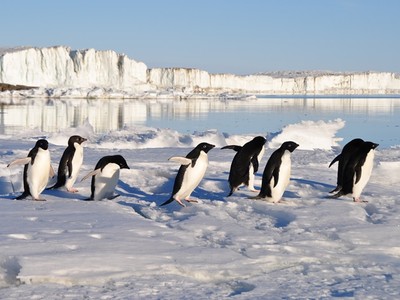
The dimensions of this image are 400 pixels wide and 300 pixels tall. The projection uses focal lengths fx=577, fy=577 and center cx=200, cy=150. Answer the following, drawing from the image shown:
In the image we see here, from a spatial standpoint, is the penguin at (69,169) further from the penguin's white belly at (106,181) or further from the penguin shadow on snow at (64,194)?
the penguin's white belly at (106,181)

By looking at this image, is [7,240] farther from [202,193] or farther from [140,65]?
[140,65]

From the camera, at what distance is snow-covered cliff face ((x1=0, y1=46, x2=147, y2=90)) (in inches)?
2484

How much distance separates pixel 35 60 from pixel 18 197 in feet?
200

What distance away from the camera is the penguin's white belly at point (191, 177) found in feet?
18.7

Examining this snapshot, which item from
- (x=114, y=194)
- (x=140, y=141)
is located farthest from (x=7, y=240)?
(x=140, y=141)

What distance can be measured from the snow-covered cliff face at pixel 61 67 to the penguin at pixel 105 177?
59.4 meters

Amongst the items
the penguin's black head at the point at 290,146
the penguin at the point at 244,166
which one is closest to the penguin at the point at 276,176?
the penguin's black head at the point at 290,146

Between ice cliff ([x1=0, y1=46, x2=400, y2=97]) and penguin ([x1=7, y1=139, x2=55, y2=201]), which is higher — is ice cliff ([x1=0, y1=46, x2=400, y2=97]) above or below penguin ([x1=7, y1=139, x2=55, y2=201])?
above

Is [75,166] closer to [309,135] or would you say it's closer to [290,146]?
[290,146]

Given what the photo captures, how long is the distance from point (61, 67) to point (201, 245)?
6407 centimetres

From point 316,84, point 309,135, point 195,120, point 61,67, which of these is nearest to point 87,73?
point 61,67

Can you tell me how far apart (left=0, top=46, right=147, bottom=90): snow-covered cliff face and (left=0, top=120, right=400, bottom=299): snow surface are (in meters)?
59.5

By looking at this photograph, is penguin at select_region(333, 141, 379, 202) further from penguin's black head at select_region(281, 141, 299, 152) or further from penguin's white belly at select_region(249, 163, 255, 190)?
penguin's white belly at select_region(249, 163, 255, 190)

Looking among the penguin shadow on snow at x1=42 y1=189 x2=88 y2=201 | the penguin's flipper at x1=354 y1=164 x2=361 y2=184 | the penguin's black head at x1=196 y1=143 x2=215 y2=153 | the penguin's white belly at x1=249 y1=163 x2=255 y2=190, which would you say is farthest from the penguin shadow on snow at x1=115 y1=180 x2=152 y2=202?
the penguin's flipper at x1=354 y1=164 x2=361 y2=184
